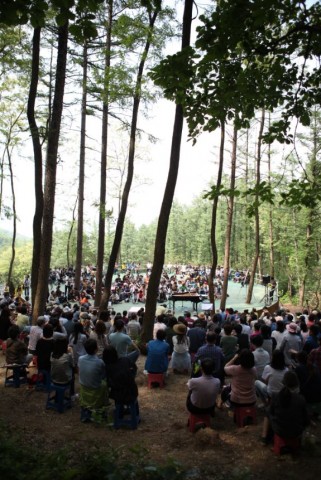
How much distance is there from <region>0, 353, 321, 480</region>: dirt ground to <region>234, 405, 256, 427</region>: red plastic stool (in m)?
0.10

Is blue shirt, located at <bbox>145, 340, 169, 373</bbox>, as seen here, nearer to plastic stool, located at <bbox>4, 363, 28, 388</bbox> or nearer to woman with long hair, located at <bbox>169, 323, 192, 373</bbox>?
woman with long hair, located at <bbox>169, 323, 192, 373</bbox>

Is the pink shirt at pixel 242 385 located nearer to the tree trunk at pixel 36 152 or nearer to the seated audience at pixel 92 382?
the seated audience at pixel 92 382

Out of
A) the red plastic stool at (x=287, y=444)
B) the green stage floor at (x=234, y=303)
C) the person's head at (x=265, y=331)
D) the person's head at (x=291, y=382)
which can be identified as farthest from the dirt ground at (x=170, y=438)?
the green stage floor at (x=234, y=303)

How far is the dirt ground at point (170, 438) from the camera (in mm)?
4195

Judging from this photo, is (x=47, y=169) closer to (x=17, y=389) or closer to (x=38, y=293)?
(x=38, y=293)

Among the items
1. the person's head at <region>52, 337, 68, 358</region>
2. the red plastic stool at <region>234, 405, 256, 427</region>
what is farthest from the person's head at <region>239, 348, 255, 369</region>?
the person's head at <region>52, 337, 68, 358</region>

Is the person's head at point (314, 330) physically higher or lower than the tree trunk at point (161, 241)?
lower

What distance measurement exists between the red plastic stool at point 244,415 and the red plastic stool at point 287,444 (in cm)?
93

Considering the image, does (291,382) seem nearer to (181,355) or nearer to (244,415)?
(244,415)

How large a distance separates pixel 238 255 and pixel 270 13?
188ft

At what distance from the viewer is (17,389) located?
670 cm

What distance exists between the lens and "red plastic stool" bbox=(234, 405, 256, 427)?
5363 mm

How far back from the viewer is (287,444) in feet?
14.5

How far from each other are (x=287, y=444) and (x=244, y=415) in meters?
1.03
